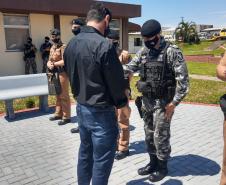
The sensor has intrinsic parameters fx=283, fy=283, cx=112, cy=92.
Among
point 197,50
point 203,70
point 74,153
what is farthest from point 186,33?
point 74,153

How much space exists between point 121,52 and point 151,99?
1.04 metres

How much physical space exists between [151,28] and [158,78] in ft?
1.93

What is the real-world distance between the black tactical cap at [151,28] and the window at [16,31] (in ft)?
37.5

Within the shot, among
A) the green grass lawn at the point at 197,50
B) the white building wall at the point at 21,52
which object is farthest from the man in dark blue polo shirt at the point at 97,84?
the green grass lawn at the point at 197,50

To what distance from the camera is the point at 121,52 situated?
4.21m

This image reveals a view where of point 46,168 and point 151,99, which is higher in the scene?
point 151,99

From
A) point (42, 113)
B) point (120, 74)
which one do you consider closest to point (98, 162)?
point (120, 74)

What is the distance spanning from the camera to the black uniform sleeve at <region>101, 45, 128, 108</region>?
2.44 meters

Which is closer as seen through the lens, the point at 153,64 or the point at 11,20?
the point at 153,64

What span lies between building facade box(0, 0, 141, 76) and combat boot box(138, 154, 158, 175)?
10505mm

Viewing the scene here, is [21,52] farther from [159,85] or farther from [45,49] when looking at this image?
[159,85]

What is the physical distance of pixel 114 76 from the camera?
2506mm

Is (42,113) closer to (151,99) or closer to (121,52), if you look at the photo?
(121,52)

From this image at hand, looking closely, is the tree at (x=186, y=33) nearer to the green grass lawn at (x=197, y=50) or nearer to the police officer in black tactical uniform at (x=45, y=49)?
the green grass lawn at (x=197, y=50)
